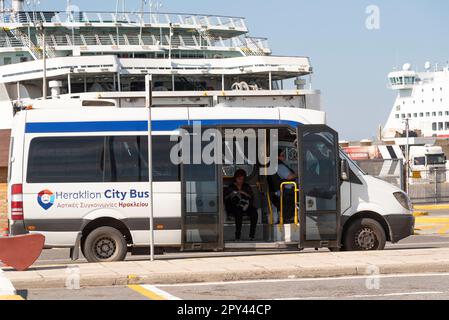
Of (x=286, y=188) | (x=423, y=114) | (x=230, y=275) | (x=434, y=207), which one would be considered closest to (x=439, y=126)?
(x=423, y=114)

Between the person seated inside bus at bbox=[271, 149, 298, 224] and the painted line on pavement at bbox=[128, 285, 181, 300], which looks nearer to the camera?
the painted line on pavement at bbox=[128, 285, 181, 300]

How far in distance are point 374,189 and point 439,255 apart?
2389mm

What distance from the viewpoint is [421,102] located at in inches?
4754

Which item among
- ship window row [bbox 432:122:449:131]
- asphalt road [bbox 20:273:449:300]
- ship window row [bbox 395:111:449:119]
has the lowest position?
asphalt road [bbox 20:273:449:300]

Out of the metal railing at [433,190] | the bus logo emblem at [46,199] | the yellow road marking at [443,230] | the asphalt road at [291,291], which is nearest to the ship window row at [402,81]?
the metal railing at [433,190]

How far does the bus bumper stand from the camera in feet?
54.1

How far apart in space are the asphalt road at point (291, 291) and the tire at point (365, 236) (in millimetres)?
3506

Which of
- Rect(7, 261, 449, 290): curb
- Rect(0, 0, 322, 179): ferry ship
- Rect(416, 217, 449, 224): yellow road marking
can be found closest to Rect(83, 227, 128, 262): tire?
Rect(7, 261, 449, 290): curb

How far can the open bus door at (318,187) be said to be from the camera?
15.9 metres

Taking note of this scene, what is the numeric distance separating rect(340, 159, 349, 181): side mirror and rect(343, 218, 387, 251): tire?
0.79 meters

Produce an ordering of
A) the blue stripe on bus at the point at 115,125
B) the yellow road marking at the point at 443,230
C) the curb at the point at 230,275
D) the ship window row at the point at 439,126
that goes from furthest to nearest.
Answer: the ship window row at the point at 439,126 → the yellow road marking at the point at 443,230 → the blue stripe on bus at the point at 115,125 → the curb at the point at 230,275

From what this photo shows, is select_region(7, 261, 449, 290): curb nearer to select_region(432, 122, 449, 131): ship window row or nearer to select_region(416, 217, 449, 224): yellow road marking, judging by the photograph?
select_region(416, 217, 449, 224): yellow road marking

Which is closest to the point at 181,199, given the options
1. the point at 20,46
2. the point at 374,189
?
the point at 374,189

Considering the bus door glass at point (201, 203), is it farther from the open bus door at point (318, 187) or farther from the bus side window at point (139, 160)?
the open bus door at point (318, 187)
